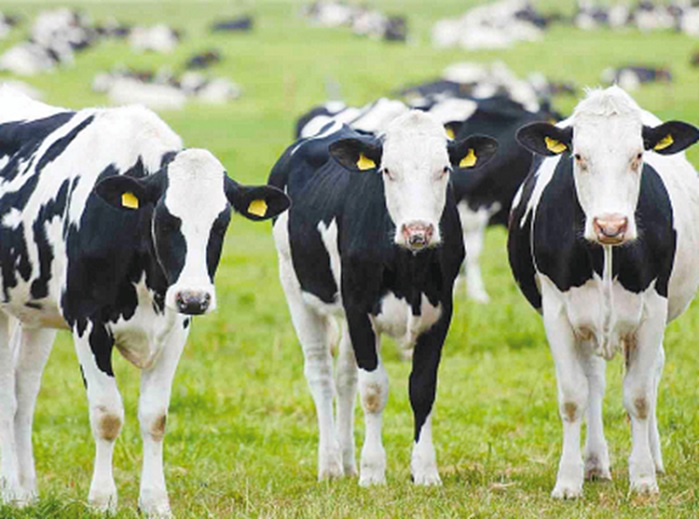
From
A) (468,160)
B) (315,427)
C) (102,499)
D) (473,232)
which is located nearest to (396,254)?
(468,160)

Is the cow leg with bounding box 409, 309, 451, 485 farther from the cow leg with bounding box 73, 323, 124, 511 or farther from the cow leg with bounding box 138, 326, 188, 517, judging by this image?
the cow leg with bounding box 73, 323, 124, 511

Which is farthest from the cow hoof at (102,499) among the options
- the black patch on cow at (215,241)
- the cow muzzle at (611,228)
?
the cow muzzle at (611,228)

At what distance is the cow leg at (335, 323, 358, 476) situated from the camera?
29.7ft

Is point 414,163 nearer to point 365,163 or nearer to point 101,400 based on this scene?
point 365,163

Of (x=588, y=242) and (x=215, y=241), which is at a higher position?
(x=588, y=242)

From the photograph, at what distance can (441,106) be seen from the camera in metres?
18.3

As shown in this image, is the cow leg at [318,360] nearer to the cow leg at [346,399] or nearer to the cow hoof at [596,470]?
the cow leg at [346,399]

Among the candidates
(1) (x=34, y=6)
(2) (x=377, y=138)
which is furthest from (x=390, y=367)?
(1) (x=34, y=6)

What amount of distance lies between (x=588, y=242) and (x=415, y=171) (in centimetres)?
115

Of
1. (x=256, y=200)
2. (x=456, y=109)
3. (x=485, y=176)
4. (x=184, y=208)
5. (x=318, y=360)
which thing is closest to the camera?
(x=184, y=208)

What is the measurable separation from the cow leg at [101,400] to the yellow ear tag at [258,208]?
1.06 metres

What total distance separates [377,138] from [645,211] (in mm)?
1861

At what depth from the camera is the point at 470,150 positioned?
8266mm

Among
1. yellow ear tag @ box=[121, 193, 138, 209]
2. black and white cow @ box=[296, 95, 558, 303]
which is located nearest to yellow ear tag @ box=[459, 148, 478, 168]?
yellow ear tag @ box=[121, 193, 138, 209]
